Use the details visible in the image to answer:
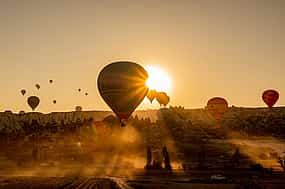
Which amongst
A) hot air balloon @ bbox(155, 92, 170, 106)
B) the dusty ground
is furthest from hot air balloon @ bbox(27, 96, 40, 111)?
the dusty ground

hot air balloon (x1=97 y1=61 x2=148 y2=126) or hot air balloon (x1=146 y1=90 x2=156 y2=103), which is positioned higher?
hot air balloon (x1=146 y1=90 x2=156 y2=103)

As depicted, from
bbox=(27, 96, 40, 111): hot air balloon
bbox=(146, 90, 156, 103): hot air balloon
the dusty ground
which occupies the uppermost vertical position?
bbox=(146, 90, 156, 103): hot air balloon

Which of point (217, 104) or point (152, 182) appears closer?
point (152, 182)

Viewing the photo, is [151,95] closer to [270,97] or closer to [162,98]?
[162,98]

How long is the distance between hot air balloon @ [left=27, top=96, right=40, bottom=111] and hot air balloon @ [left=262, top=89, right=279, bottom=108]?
59.7 metres

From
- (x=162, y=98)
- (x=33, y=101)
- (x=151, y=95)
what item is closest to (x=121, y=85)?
(x=33, y=101)

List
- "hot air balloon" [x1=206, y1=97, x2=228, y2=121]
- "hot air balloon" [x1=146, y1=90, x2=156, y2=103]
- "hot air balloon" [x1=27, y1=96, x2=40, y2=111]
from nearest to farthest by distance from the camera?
"hot air balloon" [x1=206, y1=97, x2=228, y2=121], "hot air balloon" [x1=27, y1=96, x2=40, y2=111], "hot air balloon" [x1=146, y1=90, x2=156, y2=103]

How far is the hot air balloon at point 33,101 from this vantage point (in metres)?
140

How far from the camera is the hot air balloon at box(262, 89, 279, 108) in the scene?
105688 millimetres

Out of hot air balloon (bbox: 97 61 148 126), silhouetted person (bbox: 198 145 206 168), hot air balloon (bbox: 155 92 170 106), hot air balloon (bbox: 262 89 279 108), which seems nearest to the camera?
hot air balloon (bbox: 97 61 148 126)

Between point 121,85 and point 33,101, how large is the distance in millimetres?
78398

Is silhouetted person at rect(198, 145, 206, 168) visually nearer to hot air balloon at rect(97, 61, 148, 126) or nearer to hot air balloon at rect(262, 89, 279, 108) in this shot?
hot air balloon at rect(97, 61, 148, 126)

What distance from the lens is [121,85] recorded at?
67125 millimetres

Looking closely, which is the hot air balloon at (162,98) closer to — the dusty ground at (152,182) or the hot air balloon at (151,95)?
the hot air balloon at (151,95)
